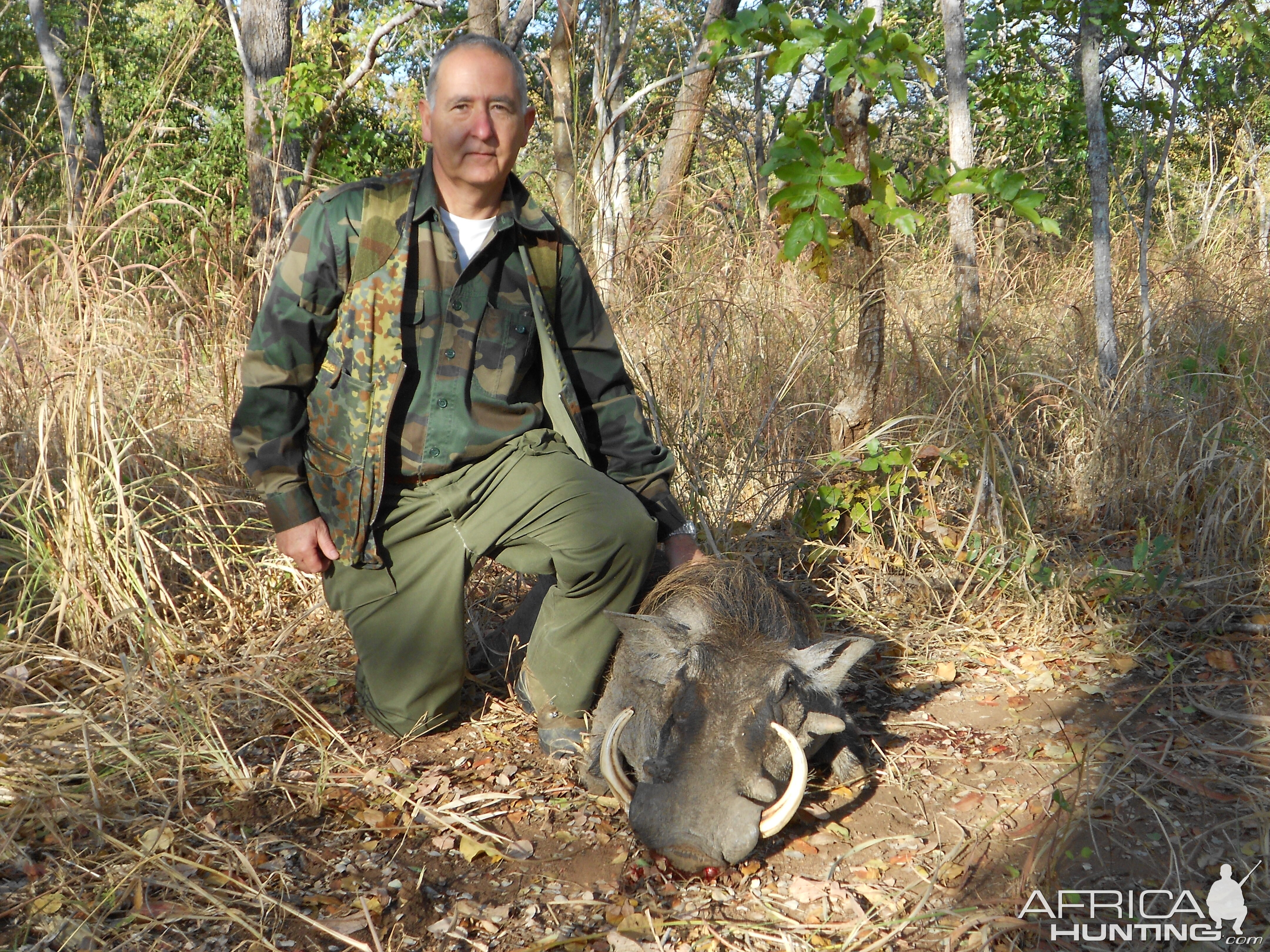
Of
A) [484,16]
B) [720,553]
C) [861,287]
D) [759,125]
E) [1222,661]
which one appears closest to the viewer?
[1222,661]

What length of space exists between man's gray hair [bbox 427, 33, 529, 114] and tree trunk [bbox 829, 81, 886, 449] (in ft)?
4.78

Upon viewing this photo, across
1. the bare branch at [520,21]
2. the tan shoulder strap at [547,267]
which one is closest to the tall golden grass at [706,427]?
the tan shoulder strap at [547,267]

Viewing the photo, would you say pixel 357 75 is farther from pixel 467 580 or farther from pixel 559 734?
pixel 559 734

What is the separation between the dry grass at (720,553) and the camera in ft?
7.49

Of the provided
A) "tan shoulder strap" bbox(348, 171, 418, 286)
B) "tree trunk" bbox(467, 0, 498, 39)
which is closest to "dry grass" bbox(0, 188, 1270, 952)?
"tan shoulder strap" bbox(348, 171, 418, 286)

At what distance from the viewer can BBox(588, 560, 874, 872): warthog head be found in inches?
87.3

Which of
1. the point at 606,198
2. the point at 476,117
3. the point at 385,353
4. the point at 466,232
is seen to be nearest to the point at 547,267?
the point at 466,232

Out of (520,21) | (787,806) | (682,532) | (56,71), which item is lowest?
(787,806)

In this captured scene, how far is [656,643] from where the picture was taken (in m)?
2.62

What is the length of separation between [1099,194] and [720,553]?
2.53 meters

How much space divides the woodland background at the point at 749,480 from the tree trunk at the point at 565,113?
4 cm

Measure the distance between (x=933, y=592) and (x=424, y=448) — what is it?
202 cm

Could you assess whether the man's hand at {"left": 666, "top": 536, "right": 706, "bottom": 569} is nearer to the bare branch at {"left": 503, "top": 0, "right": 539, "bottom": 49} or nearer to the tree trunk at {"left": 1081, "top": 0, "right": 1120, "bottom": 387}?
the tree trunk at {"left": 1081, "top": 0, "right": 1120, "bottom": 387}

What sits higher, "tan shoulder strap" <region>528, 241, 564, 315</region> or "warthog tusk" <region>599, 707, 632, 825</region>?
"tan shoulder strap" <region>528, 241, 564, 315</region>
